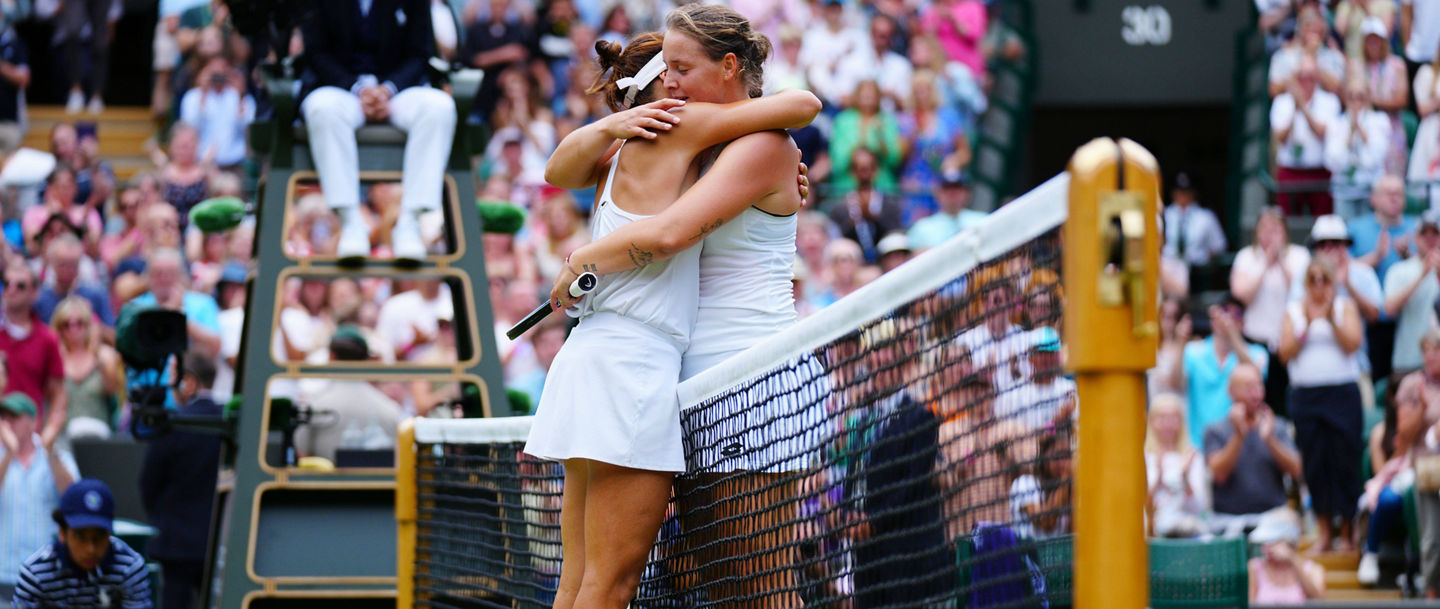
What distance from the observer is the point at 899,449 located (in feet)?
11.0

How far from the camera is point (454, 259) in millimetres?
7984

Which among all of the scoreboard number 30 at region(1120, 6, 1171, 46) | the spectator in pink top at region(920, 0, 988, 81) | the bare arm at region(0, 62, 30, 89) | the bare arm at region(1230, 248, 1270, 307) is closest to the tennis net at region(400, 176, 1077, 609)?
the bare arm at region(1230, 248, 1270, 307)

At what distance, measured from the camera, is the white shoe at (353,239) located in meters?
7.79

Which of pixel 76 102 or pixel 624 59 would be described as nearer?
pixel 624 59

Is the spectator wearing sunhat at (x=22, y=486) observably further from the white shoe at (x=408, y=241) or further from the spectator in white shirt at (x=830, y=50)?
the spectator in white shirt at (x=830, y=50)

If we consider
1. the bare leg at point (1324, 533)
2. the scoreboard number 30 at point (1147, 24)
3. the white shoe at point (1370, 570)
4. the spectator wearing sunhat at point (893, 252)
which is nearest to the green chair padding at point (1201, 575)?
the white shoe at point (1370, 570)

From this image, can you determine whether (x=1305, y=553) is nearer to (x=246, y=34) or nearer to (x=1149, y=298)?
(x=246, y=34)

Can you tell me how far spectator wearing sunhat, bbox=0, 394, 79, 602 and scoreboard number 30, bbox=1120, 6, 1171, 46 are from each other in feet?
43.5

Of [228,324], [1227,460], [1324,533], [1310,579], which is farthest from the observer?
[228,324]

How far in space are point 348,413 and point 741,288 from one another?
6.00m

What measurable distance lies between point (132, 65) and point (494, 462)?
57.3 feet

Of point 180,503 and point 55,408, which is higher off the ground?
point 55,408

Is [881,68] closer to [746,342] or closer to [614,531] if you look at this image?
[746,342]

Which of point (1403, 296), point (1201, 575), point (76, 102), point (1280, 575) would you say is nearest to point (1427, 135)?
point (1403, 296)
